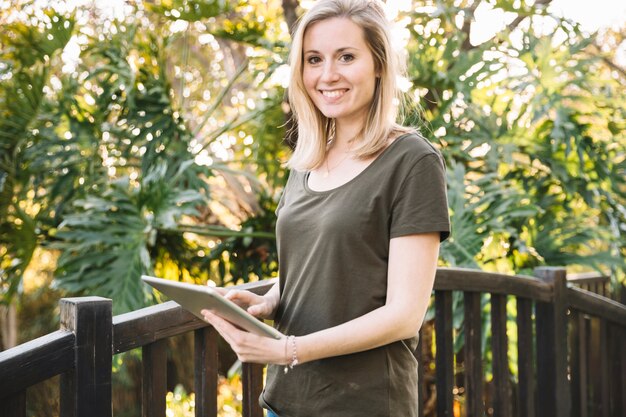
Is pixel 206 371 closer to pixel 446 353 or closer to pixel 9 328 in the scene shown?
pixel 446 353

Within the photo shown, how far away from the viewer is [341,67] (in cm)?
158

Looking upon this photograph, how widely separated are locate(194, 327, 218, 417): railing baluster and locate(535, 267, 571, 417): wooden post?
1.52 meters

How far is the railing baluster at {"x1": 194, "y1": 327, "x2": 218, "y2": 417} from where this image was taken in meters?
1.78

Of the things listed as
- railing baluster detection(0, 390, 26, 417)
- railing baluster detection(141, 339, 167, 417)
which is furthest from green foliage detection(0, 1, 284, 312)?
railing baluster detection(0, 390, 26, 417)

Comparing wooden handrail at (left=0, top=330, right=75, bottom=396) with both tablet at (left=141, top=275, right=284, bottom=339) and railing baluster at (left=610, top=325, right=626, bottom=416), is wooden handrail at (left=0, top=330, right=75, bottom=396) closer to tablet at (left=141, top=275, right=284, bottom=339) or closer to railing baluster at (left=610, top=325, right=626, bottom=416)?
tablet at (left=141, top=275, right=284, bottom=339)

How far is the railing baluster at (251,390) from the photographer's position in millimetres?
1884

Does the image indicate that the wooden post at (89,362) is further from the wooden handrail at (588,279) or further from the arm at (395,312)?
the wooden handrail at (588,279)

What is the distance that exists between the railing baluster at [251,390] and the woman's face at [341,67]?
2.33 feet

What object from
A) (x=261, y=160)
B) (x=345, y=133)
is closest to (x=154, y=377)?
(x=345, y=133)

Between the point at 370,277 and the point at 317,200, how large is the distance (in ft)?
0.69

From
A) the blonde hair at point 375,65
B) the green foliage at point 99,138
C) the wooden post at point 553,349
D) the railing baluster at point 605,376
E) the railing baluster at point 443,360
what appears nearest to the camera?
the blonde hair at point 375,65

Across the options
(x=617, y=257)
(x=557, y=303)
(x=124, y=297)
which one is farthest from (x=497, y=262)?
(x=124, y=297)

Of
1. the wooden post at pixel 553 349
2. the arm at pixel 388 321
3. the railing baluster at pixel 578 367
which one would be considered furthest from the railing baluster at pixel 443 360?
the railing baluster at pixel 578 367

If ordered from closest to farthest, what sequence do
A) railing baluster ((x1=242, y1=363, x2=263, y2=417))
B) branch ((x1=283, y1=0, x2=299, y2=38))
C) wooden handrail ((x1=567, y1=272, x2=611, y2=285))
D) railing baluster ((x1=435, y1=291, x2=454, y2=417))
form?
railing baluster ((x1=242, y1=363, x2=263, y2=417))
railing baluster ((x1=435, y1=291, x2=454, y2=417))
wooden handrail ((x1=567, y1=272, x2=611, y2=285))
branch ((x1=283, y1=0, x2=299, y2=38))
